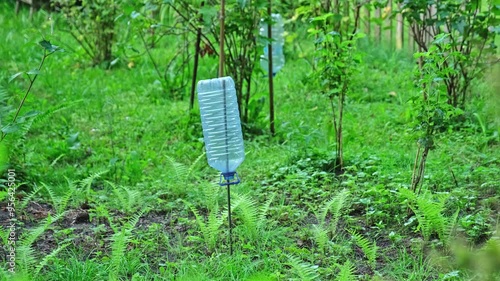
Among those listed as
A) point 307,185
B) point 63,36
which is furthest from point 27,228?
point 63,36

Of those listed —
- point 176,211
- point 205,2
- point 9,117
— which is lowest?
point 176,211

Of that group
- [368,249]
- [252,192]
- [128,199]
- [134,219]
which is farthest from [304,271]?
[128,199]

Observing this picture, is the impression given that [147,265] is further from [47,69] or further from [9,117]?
[47,69]

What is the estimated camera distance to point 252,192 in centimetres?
440

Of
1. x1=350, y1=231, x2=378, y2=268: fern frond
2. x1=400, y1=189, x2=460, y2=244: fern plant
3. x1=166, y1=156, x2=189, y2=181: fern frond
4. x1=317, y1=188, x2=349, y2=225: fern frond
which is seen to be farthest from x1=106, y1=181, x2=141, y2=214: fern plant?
x1=400, y1=189, x2=460, y2=244: fern plant

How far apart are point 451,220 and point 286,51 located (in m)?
5.40

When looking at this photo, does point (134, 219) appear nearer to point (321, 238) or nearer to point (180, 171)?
point (180, 171)

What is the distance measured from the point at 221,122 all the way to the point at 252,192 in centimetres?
120

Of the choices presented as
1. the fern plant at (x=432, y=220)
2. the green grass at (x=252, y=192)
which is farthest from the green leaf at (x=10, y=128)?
the fern plant at (x=432, y=220)

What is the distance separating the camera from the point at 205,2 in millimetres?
5434

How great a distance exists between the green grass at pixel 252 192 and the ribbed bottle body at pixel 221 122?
1.42 ft

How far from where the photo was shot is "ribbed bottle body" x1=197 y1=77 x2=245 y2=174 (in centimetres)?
327

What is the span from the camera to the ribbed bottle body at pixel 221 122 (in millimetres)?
3266

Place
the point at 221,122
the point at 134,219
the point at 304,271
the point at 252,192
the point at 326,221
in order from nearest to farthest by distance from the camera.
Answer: the point at 304,271 < the point at 221,122 < the point at 134,219 < the point at 326,221 < the point at 252,192
